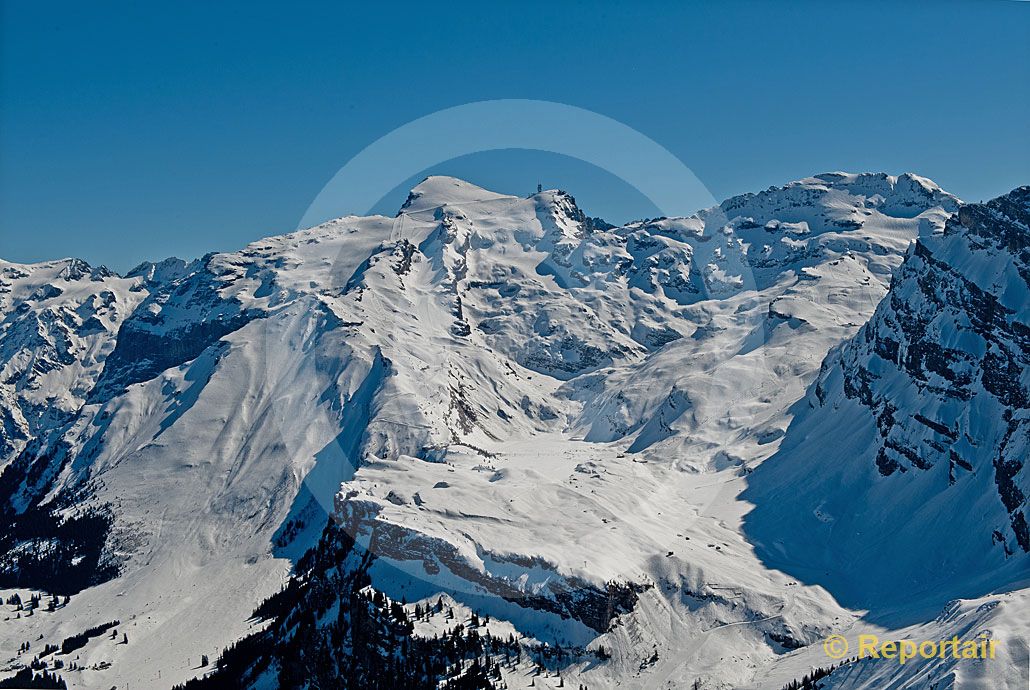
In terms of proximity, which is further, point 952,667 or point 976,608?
point 976,608

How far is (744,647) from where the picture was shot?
7840 inches

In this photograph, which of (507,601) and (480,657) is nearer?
(480,657)

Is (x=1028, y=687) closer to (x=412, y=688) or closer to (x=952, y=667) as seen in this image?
(x=952, y=667)

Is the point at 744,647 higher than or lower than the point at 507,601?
lower

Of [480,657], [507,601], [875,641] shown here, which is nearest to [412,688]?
[480,657]

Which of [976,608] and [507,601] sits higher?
[507,601]

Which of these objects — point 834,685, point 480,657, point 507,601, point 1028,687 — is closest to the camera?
point 1028,687

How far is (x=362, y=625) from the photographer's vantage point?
624 feet

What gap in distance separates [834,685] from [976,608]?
2977 centimetres

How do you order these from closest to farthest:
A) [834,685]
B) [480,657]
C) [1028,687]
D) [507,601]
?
[1028,687]
[834,685]
[480,657]
[507,601]

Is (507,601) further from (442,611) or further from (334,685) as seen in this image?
(334,685)

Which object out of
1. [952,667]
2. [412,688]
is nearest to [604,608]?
[412,688]

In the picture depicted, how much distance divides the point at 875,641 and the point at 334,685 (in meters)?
100

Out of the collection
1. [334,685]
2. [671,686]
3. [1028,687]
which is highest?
[334,685]
